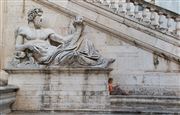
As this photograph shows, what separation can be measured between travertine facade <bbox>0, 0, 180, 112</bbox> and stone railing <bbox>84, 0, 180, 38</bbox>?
112 millimetres

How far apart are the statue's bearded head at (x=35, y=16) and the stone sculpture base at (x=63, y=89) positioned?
1359 mm

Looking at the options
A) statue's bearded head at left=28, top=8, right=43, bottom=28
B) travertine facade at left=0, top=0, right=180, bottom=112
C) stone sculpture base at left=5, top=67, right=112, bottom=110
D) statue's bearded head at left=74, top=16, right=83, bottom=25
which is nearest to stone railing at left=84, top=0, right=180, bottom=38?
travertine facade at left=0, top=0, right=180, bottom=112

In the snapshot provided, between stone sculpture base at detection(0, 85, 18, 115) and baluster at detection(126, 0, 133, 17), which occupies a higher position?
baluster at detection(126, 0, 133, 17)

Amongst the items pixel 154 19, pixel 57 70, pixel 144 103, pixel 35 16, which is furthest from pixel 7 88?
pixel 154 19

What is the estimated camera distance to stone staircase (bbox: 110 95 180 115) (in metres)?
8.81

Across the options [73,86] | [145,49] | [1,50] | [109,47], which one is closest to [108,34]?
[109,47]

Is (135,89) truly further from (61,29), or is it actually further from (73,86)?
(61,29)

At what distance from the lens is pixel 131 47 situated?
33.4 feet

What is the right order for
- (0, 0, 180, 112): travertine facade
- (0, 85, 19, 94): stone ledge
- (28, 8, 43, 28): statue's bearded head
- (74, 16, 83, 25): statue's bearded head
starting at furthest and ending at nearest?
1. (0, 0, 180, 112): travertine facade
2. (28, 8, 43, 28): statue's bearded head
3. (74, 16, 83, 25): statue's bearded head
4. (0, 85, 19, 94): stone ledge

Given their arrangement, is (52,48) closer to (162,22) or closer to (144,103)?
(144,103)

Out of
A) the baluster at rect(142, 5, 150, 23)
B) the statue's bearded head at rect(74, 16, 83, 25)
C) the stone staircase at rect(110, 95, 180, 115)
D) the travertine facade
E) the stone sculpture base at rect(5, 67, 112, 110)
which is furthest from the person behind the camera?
the baluster at rect(142, 5, 150, 23)

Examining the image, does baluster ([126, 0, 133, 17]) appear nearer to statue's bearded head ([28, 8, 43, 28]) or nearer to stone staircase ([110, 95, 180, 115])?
statue's bearded head ([28, 8, 43, 28])

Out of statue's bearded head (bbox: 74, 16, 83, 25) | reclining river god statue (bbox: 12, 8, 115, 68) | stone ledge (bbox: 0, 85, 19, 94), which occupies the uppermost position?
statue's bearded head (bbox: 74, 16, 83, 25)

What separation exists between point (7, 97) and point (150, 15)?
438 cm
